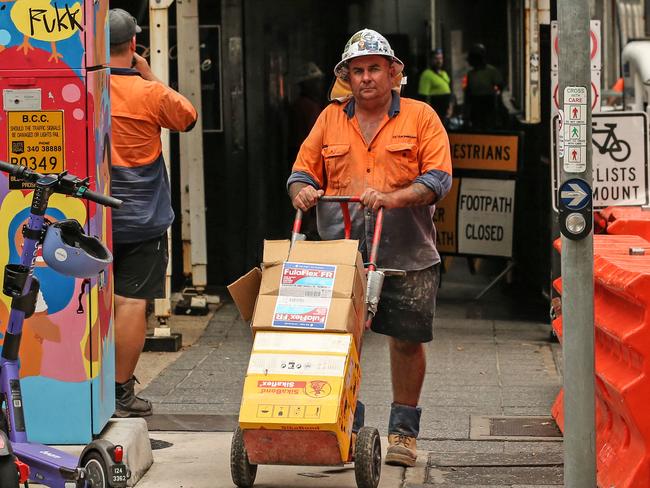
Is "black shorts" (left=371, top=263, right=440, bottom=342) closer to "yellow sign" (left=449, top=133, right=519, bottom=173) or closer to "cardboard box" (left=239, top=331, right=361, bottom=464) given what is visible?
"cardboard box" (left=239, top=331, right=361, bottom=464)

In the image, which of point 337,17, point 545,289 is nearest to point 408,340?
point 545,289

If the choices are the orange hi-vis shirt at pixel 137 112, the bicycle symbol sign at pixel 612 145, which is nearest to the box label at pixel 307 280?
the orange hi-vis shirt at pixel 137 112

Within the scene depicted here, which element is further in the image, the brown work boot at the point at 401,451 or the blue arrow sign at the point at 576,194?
the brown work boot at the point at 401,451

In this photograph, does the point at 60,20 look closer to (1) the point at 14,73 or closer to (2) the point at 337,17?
(1) the point at 14,73

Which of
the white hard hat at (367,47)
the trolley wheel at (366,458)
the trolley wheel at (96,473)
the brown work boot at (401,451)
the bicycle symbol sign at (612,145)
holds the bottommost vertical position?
the brown work boot at (401,451)

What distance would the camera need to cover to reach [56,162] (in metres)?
6.12

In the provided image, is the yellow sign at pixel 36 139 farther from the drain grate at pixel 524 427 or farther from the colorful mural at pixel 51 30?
the drain grate at pixel 524 427

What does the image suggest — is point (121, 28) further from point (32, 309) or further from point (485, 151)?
point (485, 151)

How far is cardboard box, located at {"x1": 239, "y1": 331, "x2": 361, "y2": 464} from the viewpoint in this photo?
5641mm

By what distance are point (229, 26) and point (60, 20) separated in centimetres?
611

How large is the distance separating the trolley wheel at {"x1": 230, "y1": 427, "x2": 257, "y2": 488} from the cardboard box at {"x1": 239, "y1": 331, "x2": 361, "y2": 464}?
22 centimetres

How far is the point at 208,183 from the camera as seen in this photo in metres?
12.4

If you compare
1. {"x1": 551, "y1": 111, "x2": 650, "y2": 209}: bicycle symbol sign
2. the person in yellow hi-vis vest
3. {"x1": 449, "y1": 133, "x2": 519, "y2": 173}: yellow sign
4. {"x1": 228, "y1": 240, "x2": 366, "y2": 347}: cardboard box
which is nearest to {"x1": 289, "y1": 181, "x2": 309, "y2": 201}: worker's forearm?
{"x1": 228, "y1": 240, "x2": 366, "y2": 347}: cardboard box

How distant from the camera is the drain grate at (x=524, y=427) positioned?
24.1 ft
